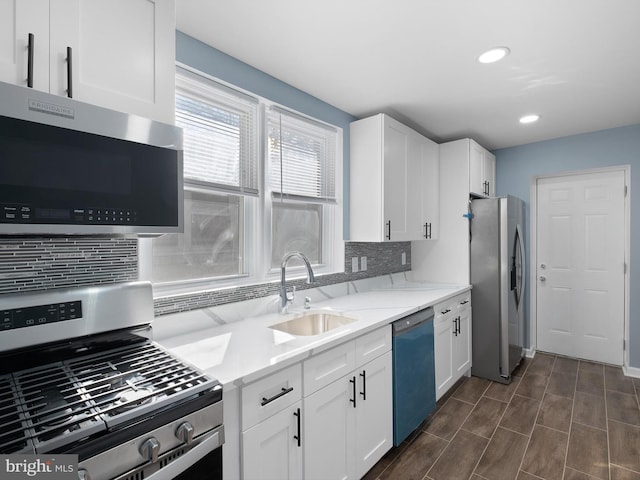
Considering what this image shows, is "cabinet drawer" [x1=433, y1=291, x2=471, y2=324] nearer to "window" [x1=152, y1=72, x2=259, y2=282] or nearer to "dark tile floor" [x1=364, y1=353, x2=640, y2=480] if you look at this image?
"dark tile floor" [x1=364, y1=353, x2=640, y2=480]

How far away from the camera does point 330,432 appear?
1.57 m

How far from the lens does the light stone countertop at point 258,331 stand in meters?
1.27

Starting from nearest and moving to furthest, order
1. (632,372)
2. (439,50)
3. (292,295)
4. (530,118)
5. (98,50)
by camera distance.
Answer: (98,50), (439,50), (292,295), (530,118), (632,372)

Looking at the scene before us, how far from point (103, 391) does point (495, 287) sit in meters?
3.11

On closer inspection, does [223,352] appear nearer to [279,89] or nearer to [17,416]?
[17,416]

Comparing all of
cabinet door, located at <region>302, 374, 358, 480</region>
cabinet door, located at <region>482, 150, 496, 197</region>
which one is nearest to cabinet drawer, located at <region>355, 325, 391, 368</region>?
cabinet door, located at <region>302, 374, 358, 480</region>

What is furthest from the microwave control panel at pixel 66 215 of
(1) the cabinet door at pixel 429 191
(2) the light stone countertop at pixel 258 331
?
(1) the cabinet door at pixel 429 191

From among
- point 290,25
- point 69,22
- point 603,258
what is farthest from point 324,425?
point 603,258

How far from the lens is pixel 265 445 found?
128 centimetres

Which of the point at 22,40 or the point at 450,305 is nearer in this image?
the point at 22,40

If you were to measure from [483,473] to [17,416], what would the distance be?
2219 mm

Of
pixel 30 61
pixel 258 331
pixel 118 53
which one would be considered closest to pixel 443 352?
pixel 258 331

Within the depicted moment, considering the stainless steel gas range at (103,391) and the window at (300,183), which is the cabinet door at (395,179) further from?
the stainless steel gas range at (103,391)

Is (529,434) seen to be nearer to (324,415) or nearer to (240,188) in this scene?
(324,415)
